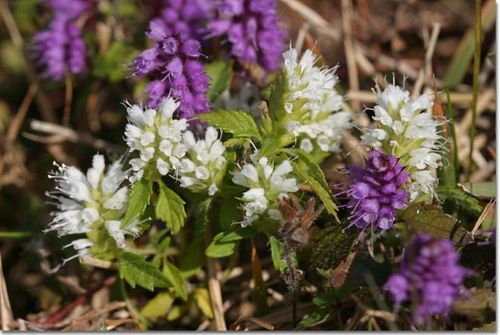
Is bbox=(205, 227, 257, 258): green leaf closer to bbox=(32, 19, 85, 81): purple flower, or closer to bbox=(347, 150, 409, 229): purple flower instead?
bbox=(347, 150, 409, 229): purple flower

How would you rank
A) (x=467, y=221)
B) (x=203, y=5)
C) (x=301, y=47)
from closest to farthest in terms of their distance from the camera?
(x=467, y=221) → (x=203, y=5) → (x=301, y=47)

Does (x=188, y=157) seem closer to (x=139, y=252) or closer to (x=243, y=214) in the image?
(x=243, y=214)

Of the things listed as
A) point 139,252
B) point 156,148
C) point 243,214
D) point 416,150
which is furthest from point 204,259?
point 416,150

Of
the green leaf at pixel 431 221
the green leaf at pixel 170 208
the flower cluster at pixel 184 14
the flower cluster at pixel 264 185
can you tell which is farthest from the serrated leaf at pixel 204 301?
the flower cluster at pixel 184 14

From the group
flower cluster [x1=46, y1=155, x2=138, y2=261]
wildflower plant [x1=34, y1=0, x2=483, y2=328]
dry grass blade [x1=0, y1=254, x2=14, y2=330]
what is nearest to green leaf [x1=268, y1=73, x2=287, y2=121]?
wildflower plant [x1=34, y1=0, x2=483, y2=328]

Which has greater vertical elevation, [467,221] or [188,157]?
[188,157]

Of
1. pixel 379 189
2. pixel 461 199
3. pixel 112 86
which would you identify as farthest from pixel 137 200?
pixel 112 86

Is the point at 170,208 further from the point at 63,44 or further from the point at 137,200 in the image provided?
the point at 63,44

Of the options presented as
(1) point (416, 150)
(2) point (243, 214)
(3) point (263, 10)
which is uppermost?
(3) point (263, 10)

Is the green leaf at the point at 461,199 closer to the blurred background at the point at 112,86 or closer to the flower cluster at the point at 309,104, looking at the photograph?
the flower cluster at the point at 309,104
